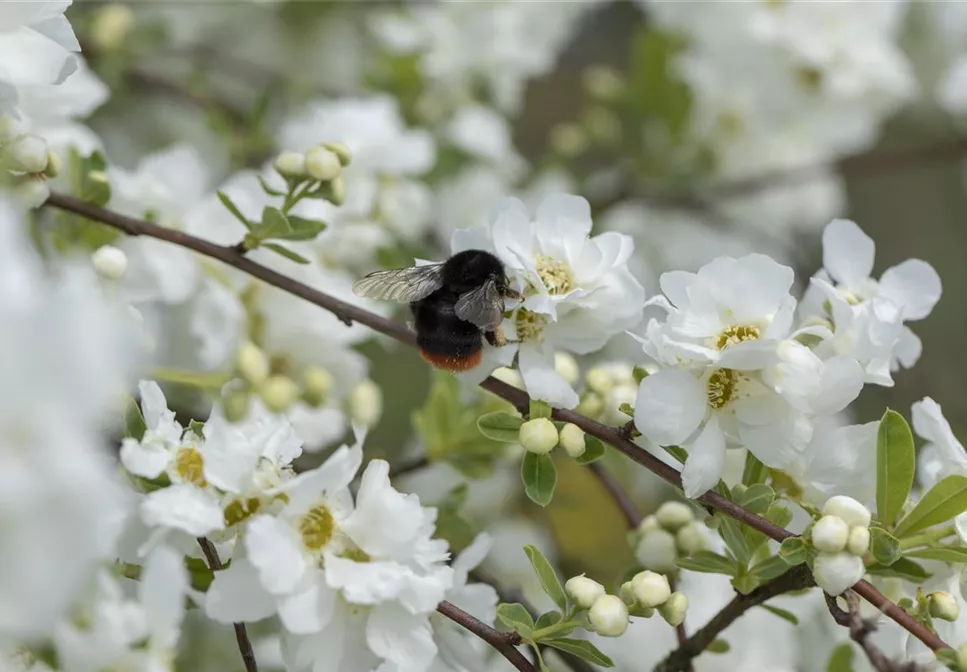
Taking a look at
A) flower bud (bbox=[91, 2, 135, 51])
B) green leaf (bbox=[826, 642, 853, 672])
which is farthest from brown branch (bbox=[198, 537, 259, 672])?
flower bud (bbox=[91, 2, 135, 51])

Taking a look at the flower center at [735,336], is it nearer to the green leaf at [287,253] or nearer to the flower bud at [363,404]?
the green leaf at [287,253]

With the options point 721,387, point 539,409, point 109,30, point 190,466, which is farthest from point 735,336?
point 109,30

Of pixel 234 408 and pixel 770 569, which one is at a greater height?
pixel 770 569

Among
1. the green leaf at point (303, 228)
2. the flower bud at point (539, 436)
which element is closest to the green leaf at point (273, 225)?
the green leaf at point (303, 228)

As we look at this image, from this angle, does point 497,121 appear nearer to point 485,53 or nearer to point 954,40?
point 485,53

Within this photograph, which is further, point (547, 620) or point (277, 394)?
point (277, 394)

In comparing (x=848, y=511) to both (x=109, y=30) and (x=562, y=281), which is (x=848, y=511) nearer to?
(x=562, y=281)

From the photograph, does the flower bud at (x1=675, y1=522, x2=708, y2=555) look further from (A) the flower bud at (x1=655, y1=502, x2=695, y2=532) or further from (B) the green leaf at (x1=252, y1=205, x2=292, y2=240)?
(B) the green leaf at (x1=252, y1=205, x2=292, y2=240)

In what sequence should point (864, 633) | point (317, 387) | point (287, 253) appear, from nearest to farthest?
point (864, 633) < point (287, 253) < point (317, 387)
